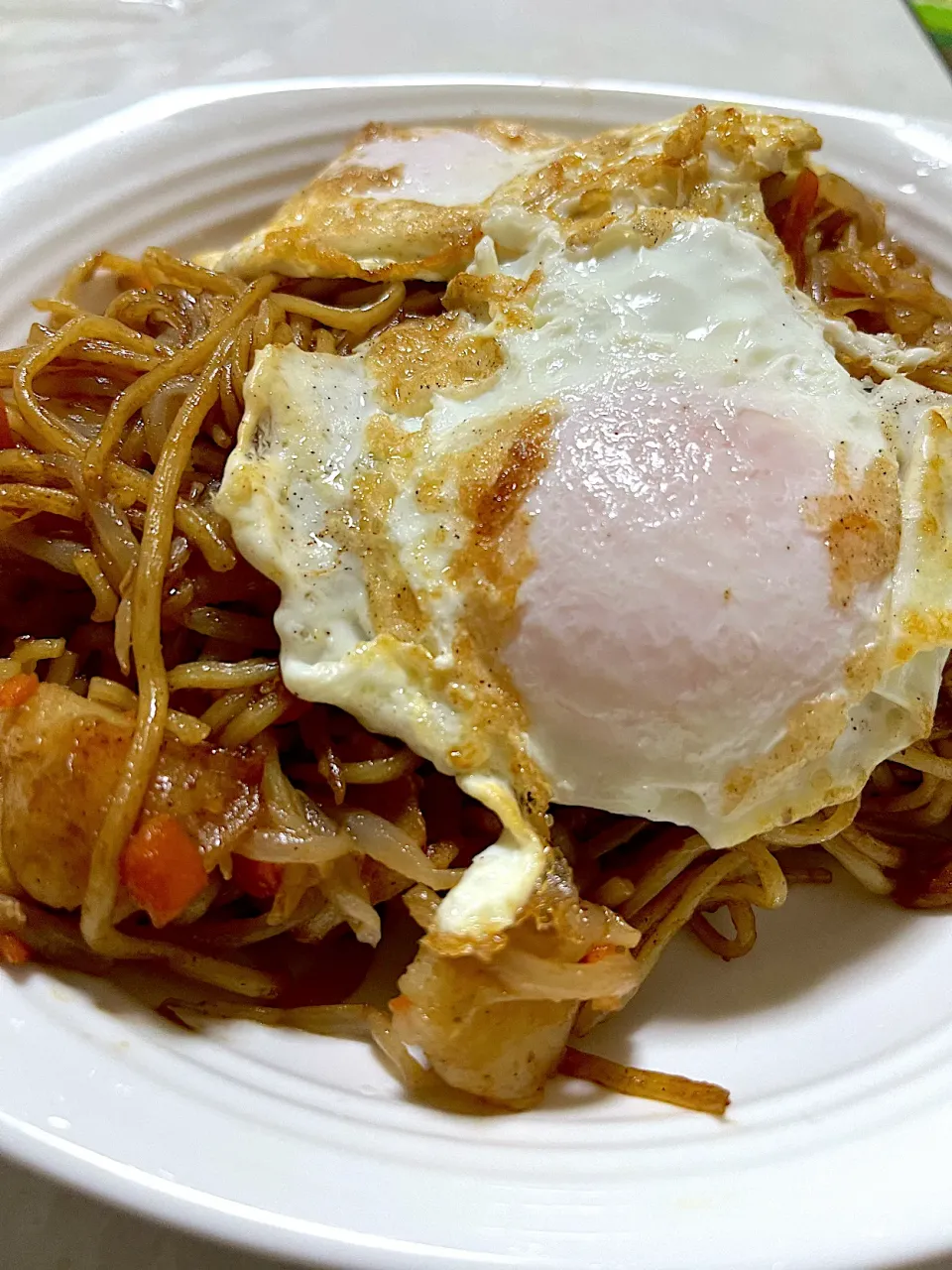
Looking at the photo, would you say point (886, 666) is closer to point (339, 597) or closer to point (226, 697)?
point (339, 597)

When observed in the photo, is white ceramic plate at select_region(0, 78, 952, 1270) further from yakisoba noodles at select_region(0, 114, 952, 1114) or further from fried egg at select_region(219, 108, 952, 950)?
fried egg at select_region(219, 108, 952, 950)

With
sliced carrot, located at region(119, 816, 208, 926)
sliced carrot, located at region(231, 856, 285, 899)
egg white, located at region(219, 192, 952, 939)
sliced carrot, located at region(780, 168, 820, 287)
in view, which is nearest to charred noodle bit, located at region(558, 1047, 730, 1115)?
egg white, located at region(219, 192, 952, 939)

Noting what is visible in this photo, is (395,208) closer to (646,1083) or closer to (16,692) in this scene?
(16,692)

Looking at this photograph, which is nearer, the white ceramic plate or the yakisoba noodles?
the white ceramic plate

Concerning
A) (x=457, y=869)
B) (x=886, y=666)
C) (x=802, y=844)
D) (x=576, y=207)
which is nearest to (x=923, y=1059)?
(x=802, y=844)

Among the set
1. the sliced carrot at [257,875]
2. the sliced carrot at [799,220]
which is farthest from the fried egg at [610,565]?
the sliced carrot at [799,220]

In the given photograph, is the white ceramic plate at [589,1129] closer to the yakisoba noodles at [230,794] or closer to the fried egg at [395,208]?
the yakisoba noodles at [230,794]
